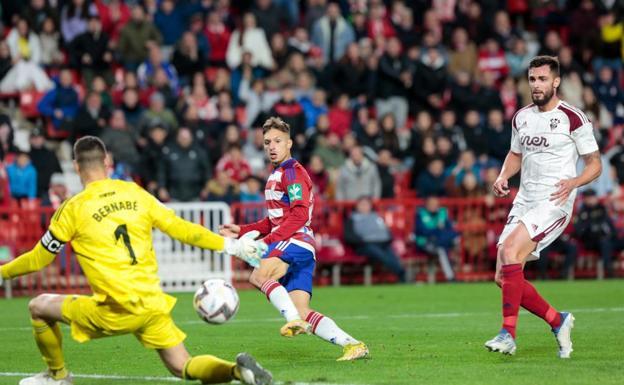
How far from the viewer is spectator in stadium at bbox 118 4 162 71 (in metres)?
24.8

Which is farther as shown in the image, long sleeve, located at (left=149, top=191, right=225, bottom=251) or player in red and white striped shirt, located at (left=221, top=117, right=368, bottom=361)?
player in red and white striped shirt, located at (left=221, top=117, right=368, bottom=361)

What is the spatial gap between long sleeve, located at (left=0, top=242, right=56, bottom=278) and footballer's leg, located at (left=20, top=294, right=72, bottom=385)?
0.28m

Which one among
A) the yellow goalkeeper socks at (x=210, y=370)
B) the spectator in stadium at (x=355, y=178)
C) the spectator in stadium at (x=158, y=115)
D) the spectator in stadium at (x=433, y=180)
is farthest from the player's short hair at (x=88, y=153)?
the spectator in stadium at (x=433, y=180)

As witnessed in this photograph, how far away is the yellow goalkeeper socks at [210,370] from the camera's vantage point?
8.52 m

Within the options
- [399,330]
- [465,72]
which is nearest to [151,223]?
[399,330]

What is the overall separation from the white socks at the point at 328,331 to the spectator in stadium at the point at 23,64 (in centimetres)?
1431

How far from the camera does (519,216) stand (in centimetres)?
1130

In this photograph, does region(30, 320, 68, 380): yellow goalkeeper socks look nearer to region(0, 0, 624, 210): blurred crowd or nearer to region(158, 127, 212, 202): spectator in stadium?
region(0, 0, 624, 210): blurred crowd

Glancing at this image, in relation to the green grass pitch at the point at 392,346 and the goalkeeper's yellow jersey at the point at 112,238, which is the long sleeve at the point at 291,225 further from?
the goalkeeper's yellow jersey at the point at 112,238

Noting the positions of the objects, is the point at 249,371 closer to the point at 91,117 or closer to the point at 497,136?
the point at 91,117

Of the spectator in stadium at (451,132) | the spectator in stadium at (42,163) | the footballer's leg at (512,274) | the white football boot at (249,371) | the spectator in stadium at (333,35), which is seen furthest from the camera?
the spectator in stadium at (333,35)

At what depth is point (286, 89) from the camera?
2438cm

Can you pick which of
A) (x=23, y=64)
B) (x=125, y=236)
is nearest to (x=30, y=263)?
(x=125, y=236)

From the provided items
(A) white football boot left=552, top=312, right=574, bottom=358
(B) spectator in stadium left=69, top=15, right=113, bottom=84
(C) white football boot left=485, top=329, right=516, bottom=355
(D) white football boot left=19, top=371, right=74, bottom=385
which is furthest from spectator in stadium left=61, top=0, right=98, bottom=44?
(D) white football boot left=19, top=371, right=74, bottom=385
